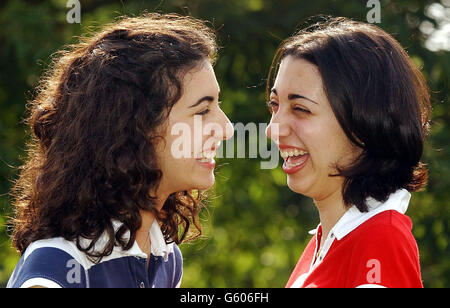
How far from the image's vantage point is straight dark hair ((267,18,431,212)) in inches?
99.9

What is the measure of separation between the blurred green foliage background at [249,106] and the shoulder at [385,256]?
189 cm

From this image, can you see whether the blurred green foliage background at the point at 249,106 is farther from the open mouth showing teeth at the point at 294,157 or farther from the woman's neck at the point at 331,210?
the woman's neck at the point at 331,210

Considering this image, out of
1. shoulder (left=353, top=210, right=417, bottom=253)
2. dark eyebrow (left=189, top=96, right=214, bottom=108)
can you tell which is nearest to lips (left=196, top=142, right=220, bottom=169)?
dark eyebrow (left=189, top=96, right=214, bottom=108)

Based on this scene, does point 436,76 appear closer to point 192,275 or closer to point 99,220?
point 192,275

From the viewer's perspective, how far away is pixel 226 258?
5898 mm

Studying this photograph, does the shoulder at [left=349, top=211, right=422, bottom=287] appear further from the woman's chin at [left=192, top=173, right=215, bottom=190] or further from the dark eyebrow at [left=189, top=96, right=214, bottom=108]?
the dark eyebrow at [left=189, top=96, right=214, bottom=108]

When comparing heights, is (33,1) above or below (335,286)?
above

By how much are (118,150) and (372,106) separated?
833 millimetres

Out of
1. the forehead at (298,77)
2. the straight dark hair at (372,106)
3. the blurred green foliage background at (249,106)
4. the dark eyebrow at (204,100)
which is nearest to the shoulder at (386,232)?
the straight dark hair at (372,106)

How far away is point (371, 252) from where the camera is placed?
2289mm

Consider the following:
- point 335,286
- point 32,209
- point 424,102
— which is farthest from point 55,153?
point 424,102

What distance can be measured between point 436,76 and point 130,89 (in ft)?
9.01

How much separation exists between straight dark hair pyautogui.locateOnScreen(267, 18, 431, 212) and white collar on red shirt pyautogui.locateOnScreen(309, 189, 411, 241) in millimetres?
23

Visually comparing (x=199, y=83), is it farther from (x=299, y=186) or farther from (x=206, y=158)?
(x=299, y=186)
